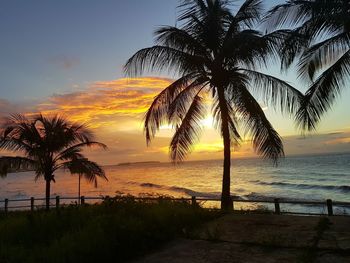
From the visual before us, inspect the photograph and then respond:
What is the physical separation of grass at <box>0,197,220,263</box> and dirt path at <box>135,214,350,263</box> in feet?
1.63

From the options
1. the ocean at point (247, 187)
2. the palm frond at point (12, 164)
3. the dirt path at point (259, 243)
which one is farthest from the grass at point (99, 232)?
the palm frond at point (12, 164)

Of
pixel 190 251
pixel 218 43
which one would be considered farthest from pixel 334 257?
pixel 218 43

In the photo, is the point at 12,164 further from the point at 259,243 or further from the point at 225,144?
the point at 259,243

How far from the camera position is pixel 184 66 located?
14305 mm

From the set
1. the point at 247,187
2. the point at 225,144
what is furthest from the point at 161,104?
the point at 247,187

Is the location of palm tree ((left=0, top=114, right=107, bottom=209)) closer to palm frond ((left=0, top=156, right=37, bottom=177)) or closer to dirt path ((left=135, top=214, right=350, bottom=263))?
palm frond ((left=0, top=156, right=37, bottom=177))

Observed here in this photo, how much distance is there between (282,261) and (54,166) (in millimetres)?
16431

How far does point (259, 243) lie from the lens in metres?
7.87

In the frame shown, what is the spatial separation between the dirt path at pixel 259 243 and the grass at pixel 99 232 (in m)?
0.50

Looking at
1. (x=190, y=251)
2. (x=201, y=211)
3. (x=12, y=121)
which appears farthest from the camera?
(x=12, y=121)

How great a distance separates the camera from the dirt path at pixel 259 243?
22.7ft

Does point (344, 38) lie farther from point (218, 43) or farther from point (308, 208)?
point (308, 208)

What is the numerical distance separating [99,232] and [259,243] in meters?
3.39

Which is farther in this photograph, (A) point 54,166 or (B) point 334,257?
(A) point 54,166
